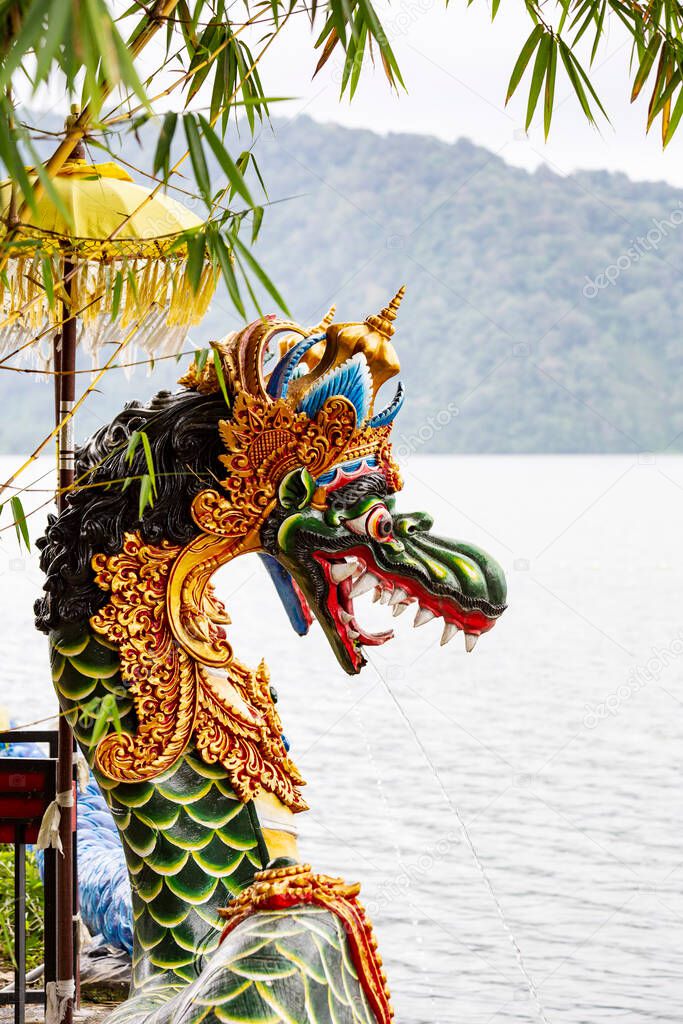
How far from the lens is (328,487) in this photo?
1.62 m

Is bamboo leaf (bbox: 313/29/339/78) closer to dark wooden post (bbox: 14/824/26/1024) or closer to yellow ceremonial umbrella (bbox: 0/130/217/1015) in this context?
yellow ceremonial umbrella (bbox: 0/130/217/1015)

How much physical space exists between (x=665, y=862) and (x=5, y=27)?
3.89m

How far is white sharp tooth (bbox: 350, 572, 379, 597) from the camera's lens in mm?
1631

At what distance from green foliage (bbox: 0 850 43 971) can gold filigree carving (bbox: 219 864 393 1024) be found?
215cm

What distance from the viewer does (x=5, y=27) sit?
4.52 ft

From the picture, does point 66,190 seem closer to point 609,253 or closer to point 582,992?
point 582,992

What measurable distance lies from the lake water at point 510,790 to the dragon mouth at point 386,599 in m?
0.68

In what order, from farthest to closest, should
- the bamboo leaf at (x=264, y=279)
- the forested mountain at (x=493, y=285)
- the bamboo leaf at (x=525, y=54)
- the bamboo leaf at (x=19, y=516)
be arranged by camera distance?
the forested mountain at (x=493, y=285) → the bamboo leaf at (x=525, y=54) → the bamboo leaf at (x=19, y=516) → the bamboo leaf at (x=264, y=279)

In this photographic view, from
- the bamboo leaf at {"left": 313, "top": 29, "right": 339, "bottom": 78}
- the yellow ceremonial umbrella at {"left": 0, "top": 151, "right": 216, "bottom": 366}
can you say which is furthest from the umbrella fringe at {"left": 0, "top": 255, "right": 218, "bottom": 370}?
the bamboo leaf at {"left": 313, "top": 29, "right": 339, "bottom": 78}

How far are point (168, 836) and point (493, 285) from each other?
3094cm

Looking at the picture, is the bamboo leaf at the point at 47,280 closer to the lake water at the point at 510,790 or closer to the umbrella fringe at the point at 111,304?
the umbrella fringe at the point at 111,304

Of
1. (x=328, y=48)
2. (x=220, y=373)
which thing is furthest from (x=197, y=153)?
(x=328, y=48)

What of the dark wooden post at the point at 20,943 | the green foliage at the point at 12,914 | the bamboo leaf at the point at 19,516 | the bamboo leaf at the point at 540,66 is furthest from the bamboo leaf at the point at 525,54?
the green foliage at the point at 12,914

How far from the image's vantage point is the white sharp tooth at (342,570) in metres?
1.62
